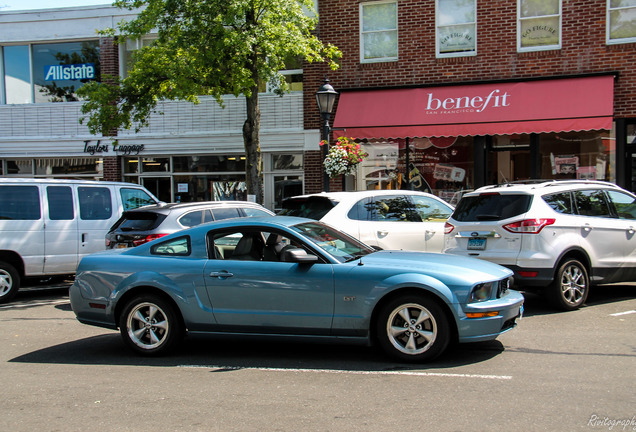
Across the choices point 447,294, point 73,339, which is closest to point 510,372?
point 447,294

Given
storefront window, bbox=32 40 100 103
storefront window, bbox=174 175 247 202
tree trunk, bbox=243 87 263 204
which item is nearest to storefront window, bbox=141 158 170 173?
storefront window, bbox=174 175 247 202

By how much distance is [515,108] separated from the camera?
1459 centimetres

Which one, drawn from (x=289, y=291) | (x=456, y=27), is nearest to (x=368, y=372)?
(x=289, y=291)

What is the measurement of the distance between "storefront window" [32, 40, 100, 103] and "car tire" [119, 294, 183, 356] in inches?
578

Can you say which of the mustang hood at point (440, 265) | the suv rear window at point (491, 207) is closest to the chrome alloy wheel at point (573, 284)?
the suv rear window at point (491, 207)

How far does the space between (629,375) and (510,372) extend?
100 centimetres

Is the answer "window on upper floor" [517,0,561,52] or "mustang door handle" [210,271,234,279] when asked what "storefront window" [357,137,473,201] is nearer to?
"window on upper floor" [517,0,561,52]

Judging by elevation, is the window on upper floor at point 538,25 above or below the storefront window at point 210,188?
above

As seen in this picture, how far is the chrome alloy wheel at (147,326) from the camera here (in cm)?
612

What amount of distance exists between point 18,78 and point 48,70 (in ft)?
3.67

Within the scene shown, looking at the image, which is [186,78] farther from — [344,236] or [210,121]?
[344,236]

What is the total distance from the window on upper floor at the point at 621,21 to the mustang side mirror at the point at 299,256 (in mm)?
12536

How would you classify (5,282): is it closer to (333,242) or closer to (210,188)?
(333,242)

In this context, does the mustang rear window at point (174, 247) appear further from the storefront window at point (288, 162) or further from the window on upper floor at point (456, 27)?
the window on upper floor at point (456, 27)
